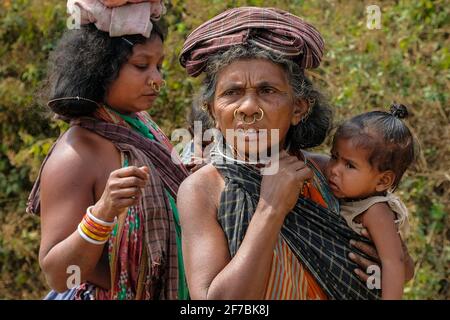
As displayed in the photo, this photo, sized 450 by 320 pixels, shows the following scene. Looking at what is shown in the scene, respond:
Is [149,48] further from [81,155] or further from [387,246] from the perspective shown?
[387,246]

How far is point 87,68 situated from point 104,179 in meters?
0.44

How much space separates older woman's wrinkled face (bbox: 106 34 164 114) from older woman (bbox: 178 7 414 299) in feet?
1.59

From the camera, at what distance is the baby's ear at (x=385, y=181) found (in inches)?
114

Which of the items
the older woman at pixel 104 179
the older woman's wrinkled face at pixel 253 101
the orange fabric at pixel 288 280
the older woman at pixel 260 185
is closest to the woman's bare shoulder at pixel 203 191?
the older woman at pixel 260 185

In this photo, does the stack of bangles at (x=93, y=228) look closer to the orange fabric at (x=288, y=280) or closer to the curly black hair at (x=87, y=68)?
the curly black hair at (x=87, y=68)

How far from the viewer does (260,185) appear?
8.69 ft

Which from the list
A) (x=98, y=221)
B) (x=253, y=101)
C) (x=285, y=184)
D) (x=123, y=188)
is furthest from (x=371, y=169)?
(x=98, y=221)

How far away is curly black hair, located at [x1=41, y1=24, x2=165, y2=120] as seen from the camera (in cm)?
321

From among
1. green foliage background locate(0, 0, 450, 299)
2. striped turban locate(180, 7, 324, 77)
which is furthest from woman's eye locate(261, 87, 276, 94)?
green foliage background locate(0, 0, 450, 299)

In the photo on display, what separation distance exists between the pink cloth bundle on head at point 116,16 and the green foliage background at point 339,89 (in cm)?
261

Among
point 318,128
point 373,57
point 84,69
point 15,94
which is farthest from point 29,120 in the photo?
point 318,128
